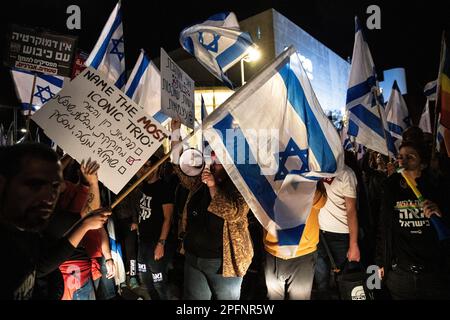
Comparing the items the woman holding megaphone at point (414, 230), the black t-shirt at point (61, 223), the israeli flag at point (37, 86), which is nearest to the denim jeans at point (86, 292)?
the black t-shirt at point (61, 223)

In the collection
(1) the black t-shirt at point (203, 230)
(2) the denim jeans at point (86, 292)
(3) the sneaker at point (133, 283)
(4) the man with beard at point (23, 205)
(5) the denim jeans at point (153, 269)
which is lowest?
(3) the sneaker at point (133, 283)

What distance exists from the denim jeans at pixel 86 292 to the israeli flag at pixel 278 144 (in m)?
1.80

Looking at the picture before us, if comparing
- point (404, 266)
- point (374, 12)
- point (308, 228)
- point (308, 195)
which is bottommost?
point (404, 266)

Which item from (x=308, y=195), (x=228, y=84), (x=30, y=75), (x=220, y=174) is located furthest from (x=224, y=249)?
(x=30, y=75)

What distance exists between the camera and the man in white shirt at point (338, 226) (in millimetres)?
4827

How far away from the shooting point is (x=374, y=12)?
6.27 m

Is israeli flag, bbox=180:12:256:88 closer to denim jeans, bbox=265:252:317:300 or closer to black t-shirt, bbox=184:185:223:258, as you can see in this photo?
black t-shirt, bbox=184:185:223:258

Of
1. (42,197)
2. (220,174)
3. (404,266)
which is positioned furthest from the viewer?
(220,174)

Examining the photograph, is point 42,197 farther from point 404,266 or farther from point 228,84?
point 228,84

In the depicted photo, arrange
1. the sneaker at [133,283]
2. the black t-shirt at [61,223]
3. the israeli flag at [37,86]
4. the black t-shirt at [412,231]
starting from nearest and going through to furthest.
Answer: the black t-shirt at [61,223] → the black t-shirt at [412,231] → the sneaker at [133,283] → the israeli flag at [37,86]

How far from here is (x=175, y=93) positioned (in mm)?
4824

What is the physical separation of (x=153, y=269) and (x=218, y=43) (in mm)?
3799

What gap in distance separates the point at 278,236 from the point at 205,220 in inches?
49.1

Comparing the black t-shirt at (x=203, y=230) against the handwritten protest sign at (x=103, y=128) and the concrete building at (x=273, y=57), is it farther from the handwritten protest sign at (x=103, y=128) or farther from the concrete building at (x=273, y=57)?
the concrete building at (x=273, y=57)
